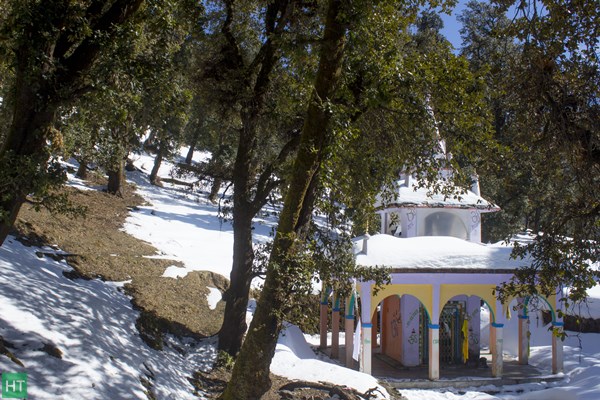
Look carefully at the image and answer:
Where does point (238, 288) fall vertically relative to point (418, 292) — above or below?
above

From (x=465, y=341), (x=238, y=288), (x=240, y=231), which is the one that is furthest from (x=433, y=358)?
(x=240, y=231)

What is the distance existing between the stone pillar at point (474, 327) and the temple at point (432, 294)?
33mm

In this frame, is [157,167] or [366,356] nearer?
[366,356]

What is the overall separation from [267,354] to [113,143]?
401 cm

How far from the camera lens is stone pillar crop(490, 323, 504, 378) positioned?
15539mm

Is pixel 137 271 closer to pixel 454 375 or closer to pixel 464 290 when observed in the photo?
pixel 464 290

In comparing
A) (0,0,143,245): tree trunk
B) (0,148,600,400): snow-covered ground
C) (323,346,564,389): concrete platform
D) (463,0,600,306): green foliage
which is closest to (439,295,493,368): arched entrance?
(323,346,564,389): concrete platform

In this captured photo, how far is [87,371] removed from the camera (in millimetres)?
7320

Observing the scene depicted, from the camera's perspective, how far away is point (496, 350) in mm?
15719

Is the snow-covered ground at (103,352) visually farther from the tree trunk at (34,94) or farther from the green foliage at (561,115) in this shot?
the green foliage at (561,115)

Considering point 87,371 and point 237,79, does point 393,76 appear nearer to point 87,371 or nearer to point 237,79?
point 237,79

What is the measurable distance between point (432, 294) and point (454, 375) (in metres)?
2.53

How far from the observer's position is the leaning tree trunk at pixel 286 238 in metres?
6.93

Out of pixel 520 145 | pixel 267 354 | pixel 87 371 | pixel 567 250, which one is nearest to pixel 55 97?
pixel 87 371
